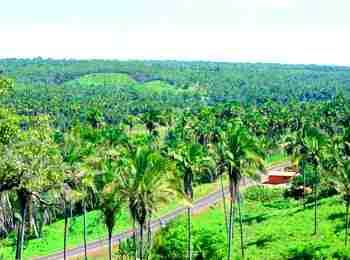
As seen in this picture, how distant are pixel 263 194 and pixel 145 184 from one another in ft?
235

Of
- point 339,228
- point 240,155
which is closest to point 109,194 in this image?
point 240,155

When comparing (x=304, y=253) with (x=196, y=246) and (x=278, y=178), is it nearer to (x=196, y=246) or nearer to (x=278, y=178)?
(x=196, y=246)

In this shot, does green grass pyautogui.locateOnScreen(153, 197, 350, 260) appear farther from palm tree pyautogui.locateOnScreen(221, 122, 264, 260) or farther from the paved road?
palm tree pyautogui.locateOnScreen(221, 122, 264, 260)

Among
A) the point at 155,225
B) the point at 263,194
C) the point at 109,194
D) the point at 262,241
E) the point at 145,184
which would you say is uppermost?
the point at 145,184

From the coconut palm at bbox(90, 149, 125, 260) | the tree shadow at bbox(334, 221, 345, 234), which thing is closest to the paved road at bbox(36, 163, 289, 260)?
the tree shadow at bbox(334, 221, 345, 234)

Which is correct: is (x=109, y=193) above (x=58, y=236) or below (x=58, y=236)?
above

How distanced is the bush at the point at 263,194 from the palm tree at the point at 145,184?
67872 millimetres

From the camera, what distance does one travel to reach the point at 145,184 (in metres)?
28.9

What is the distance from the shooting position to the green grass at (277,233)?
50.0 m

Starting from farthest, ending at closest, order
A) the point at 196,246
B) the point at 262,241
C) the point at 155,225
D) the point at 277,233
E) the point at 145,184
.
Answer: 1. the point at 155,225
2. the point at 277,233
3. the point at 262,241
4. the point at 196,246
5. the point at 145,184

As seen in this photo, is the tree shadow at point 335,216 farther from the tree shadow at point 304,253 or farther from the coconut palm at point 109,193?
the coconut palm at point 109,193

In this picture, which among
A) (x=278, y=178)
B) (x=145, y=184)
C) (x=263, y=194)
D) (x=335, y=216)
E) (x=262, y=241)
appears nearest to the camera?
(x=145, y=184)

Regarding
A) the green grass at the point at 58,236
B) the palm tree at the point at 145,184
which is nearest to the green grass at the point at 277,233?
the green grass at the point at 58,236

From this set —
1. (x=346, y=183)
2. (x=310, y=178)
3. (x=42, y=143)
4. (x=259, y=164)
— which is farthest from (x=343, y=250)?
(x=310, y=178)
